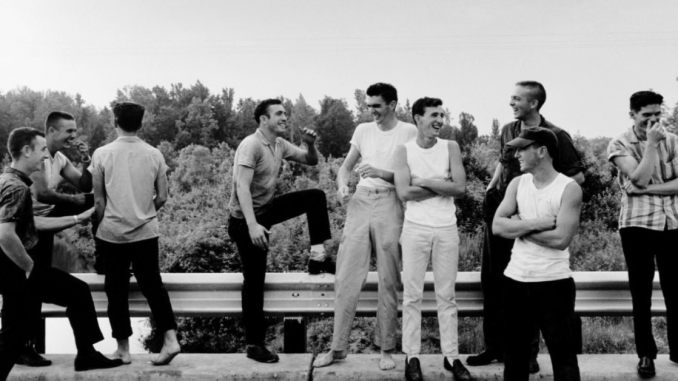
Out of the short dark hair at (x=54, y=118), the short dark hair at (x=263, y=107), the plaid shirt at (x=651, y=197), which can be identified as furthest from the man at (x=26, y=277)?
the plaid shirt at (x=651, y=197)

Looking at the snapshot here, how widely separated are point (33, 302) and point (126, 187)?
1.03 m

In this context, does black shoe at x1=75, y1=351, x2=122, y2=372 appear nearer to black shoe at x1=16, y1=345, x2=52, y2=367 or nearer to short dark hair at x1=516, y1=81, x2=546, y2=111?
black shoe at x1=16, y1=345, x2=52, y2=367

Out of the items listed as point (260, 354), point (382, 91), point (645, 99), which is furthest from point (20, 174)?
point (645, 99)

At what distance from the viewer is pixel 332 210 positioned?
1958 cm

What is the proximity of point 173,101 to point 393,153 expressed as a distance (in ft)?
234

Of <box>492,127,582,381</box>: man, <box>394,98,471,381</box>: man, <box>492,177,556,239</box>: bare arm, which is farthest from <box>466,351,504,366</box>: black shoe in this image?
<box>492,177,556,239</box>: bare arm

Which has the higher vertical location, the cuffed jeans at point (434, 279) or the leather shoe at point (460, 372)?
the cuffed jeans at point (434, 279)

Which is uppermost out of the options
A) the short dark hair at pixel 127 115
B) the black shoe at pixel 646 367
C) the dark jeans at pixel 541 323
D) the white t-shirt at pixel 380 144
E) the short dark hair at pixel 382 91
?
the short dark hair at pixel 382 91

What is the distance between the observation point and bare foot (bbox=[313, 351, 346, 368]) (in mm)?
4828

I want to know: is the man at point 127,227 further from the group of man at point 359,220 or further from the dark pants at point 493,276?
the dark pants at point 493,276

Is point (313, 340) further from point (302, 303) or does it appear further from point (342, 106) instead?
point (342, 106)

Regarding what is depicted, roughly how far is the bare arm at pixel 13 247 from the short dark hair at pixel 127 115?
3.47 feet

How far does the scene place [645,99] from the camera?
466 centimetres

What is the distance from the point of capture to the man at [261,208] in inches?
193
